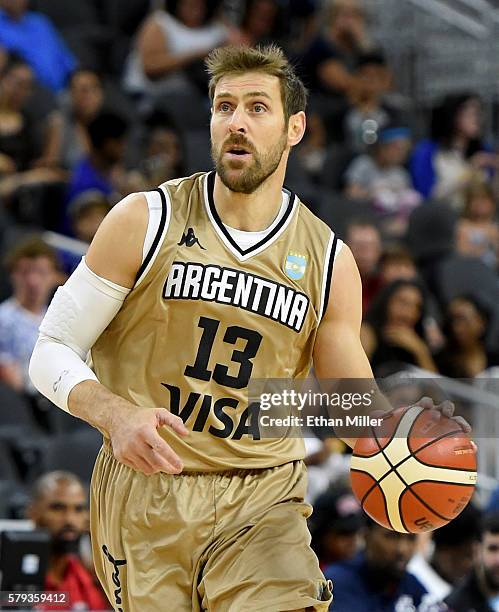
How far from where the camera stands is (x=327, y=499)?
6848mm

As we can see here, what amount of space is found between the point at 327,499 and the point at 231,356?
9.79 ft

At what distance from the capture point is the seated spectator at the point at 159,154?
31.0 feet

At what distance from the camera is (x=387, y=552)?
629 cm

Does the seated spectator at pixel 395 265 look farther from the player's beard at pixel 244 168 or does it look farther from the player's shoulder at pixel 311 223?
the player's beard at pixel 244 168

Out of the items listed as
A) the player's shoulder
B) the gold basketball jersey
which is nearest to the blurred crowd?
the gold basketball jersey

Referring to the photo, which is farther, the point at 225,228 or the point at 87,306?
the point at 225,228

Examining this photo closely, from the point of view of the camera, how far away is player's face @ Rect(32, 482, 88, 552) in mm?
6336

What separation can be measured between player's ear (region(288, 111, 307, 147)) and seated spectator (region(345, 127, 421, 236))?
6.14 metres

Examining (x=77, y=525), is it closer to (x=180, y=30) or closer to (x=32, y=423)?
(x=32, y=423)

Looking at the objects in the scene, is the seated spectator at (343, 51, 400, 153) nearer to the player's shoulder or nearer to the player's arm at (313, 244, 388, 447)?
the player's shoulder

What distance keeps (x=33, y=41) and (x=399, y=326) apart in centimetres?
386

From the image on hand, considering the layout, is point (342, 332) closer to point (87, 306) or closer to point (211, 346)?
point (211, 346)

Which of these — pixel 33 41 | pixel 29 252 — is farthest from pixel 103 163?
pixel 29 252

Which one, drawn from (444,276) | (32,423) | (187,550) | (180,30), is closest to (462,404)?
(444,276)
